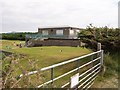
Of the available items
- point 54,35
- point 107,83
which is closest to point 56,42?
point 54,35

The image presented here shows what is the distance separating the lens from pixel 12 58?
4.30 metres

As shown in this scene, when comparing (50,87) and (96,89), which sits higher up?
(50,87)

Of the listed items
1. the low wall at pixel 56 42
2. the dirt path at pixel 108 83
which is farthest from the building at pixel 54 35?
the dirt path at pixel 108 83

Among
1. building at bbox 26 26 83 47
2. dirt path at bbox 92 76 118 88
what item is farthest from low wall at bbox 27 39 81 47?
dirt path at bbox 92 76 118 88

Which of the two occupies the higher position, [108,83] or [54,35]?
[54,35]

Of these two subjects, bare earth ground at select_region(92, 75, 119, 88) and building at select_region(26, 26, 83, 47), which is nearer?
bare earth ground at select_region(92, 75, 119, 88)

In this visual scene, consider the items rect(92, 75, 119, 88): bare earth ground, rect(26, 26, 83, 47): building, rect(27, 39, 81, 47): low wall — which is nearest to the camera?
rect(92, 75, 119, 88): bare earth ground

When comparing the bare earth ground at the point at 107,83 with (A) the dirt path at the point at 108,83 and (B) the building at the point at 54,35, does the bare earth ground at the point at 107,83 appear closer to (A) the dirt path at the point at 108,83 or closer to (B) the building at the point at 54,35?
(A) the dirt path at the point at 108,83

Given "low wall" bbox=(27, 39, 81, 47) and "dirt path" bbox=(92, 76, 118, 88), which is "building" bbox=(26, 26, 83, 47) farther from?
"dirt path" bbox=(92, 76, 118, 88)

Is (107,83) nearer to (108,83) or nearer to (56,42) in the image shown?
(108,83)

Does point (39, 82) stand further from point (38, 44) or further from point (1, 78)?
→ point (38, 44)

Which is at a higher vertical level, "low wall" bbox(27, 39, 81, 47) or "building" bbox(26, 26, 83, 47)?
"building" bbox(26, 26, 83, 47)

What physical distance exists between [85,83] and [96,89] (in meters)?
→ 0.53

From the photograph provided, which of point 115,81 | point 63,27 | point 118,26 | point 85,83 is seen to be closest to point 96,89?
point 85,83
